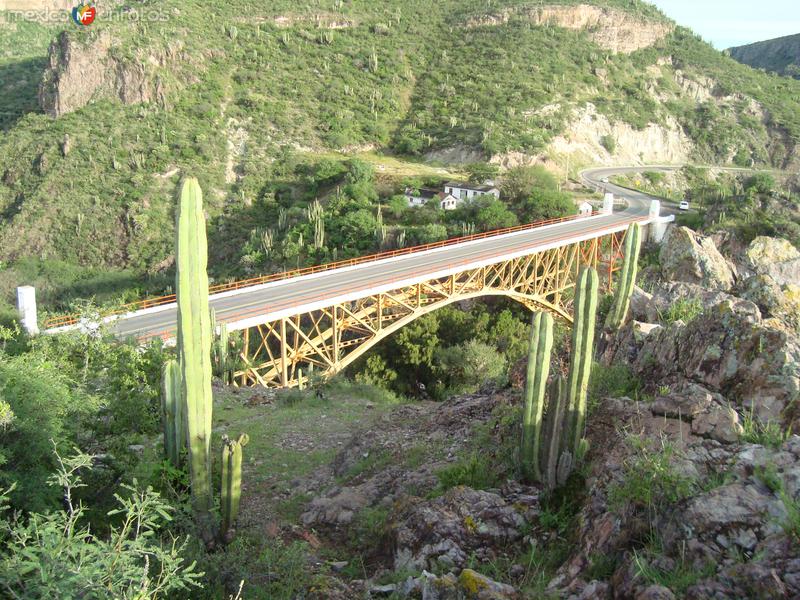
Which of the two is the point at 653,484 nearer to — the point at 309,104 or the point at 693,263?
the point at 693,263

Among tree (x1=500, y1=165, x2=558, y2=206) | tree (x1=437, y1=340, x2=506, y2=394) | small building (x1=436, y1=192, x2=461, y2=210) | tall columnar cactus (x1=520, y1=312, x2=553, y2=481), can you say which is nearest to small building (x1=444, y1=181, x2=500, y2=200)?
small building (x1=436, y1=192, x2=461, y2=210)

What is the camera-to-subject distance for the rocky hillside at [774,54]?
419 feet

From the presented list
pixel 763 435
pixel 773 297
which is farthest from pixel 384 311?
pixel 763 435

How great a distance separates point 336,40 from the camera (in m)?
80.1

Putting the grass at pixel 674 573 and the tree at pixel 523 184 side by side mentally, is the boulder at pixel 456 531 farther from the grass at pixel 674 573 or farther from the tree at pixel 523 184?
the tree at pixel 523 184

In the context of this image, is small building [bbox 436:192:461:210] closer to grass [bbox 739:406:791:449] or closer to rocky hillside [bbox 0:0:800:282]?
rocky hillside [bbox 0:0:800:282]

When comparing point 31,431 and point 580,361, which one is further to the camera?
point 580,361

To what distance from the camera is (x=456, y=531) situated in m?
6.71

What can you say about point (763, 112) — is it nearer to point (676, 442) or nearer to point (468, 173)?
point (468, 173)

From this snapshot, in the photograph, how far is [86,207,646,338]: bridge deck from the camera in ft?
53.1

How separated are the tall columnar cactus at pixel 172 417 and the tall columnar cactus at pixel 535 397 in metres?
4.85

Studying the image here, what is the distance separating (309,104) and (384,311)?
4965 cm

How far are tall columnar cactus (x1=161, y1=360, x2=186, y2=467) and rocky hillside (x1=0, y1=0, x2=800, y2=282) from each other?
136ft

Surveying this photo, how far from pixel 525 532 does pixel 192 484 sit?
4.29 m
